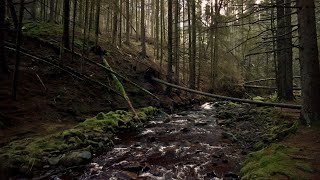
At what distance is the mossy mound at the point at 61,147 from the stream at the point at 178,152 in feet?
1.32

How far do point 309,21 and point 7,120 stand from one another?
8799mm

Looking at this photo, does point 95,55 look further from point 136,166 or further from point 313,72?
point 313,72

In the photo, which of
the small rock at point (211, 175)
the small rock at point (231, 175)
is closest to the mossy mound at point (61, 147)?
the small rock at point (211, 175)

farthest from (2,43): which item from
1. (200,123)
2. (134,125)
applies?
(200,123)

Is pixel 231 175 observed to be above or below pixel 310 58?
below

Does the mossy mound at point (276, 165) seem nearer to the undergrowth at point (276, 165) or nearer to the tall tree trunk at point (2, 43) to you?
the undergrowth at point (276, 165)

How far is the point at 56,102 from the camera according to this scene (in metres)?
10.8

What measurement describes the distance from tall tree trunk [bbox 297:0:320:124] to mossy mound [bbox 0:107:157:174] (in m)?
5.54

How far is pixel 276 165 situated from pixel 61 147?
5132 millimetres

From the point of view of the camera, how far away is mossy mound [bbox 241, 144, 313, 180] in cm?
493

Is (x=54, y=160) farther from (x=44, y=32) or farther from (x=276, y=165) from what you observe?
(x=44, y=32)

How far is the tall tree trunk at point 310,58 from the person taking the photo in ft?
23.1

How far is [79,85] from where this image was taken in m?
12.5

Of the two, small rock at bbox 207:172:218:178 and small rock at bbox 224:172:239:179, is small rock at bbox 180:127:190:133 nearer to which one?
small rock at bbox 207:172:218:178
